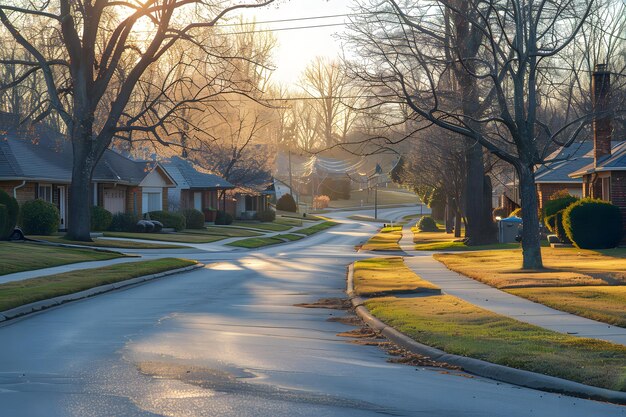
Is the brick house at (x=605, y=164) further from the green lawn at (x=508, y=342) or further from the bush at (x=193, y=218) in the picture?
the bush at (x=193, y=218)

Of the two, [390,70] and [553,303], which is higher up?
[390,70]

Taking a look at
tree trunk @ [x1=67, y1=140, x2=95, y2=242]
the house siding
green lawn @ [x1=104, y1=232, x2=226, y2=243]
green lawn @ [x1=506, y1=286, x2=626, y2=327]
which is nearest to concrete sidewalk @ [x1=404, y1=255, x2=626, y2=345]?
green lawn @ [x1=506, y1=286, x2=626, y2=327]

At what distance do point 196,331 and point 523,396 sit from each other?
6.34m

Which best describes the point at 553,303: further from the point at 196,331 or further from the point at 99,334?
the point at 99,334

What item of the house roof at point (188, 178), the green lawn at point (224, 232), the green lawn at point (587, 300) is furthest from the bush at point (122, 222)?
the green lawn at point (587, 300)

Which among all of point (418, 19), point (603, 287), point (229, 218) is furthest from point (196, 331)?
point (229, 218)

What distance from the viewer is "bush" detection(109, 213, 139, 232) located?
177ft

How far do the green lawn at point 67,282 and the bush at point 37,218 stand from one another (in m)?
14.4

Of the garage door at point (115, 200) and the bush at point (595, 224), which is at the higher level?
the garage door at point (115, 200)

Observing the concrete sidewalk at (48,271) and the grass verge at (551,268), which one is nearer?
the grass verge at (551,268)

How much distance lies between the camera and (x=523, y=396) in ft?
30.1

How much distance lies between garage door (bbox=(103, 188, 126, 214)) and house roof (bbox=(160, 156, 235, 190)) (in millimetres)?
11684

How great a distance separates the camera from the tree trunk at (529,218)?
79.1 feet

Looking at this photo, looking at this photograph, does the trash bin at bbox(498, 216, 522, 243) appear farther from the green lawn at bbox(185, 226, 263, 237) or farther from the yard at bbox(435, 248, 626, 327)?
the green lawn at bbox(185, 226, 263, 237)
